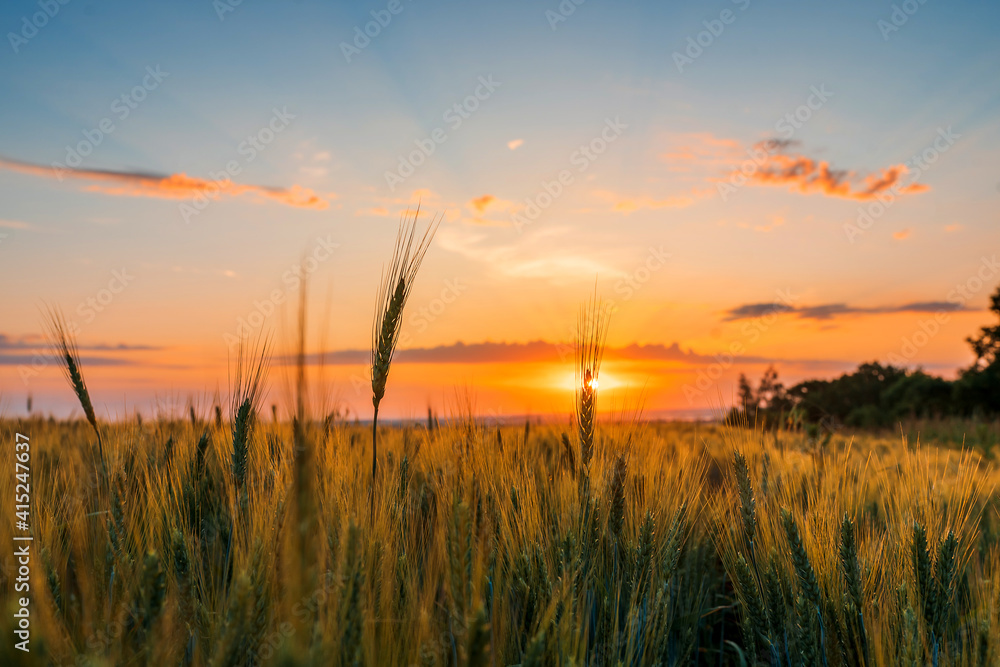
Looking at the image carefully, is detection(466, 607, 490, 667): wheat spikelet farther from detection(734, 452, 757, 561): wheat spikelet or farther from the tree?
the tree

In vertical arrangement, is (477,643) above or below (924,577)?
above

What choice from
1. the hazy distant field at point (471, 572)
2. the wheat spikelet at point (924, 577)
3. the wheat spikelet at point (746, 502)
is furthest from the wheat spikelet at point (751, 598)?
the wheat spikelet at point (924, 577)

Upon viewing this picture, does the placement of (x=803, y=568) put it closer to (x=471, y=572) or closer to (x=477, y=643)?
(x=471, y=572)

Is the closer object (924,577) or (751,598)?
(924,577)

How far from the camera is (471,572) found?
78.9 inches

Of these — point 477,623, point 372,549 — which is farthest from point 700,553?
point 477,623

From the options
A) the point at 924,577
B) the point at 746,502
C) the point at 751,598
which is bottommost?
the point at 751,598

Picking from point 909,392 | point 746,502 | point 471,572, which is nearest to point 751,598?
point 746,502

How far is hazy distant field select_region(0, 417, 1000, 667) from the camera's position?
1.54m

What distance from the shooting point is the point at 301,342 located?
121cm

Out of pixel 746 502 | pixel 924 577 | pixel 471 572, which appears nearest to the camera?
pixel 471 572

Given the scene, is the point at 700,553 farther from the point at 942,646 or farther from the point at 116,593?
the point at 116,593

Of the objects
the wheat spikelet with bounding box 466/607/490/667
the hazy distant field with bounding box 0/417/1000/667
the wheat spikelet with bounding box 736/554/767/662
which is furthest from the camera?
the wheat spikelet with bounding box 736/554/767/662

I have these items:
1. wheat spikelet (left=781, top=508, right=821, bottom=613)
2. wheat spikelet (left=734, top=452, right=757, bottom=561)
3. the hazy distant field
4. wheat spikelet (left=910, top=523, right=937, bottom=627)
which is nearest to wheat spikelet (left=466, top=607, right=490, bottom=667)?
the hazy distant field
